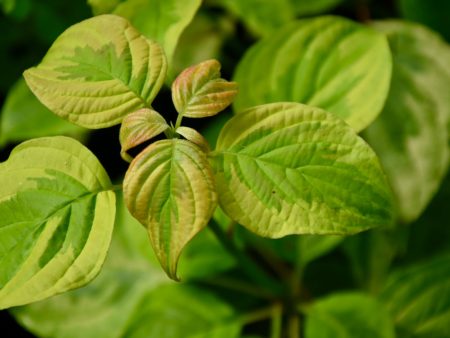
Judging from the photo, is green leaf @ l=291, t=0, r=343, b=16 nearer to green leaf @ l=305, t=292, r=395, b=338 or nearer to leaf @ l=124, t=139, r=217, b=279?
green leaf @ l=305, t=292, r=395, b=338

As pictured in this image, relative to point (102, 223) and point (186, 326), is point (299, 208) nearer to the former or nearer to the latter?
point (102, 223)

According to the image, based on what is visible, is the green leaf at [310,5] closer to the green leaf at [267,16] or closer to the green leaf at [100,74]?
the green leaf at [267,16]

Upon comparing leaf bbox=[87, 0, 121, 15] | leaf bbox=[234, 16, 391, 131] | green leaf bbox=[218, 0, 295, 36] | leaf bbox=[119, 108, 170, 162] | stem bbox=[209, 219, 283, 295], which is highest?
leaf bbox=[87, 0, 121, 15]

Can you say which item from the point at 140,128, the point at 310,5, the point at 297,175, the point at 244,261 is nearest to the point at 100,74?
the point at 140,128

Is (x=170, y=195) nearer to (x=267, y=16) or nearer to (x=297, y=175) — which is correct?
(x=297, y=175)

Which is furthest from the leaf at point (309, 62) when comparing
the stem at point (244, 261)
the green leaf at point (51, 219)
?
the green leaf at point (51, 219)

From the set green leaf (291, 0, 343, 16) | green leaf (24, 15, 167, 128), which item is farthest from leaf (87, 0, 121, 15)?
green leaf (291, 0, 343, 16)
